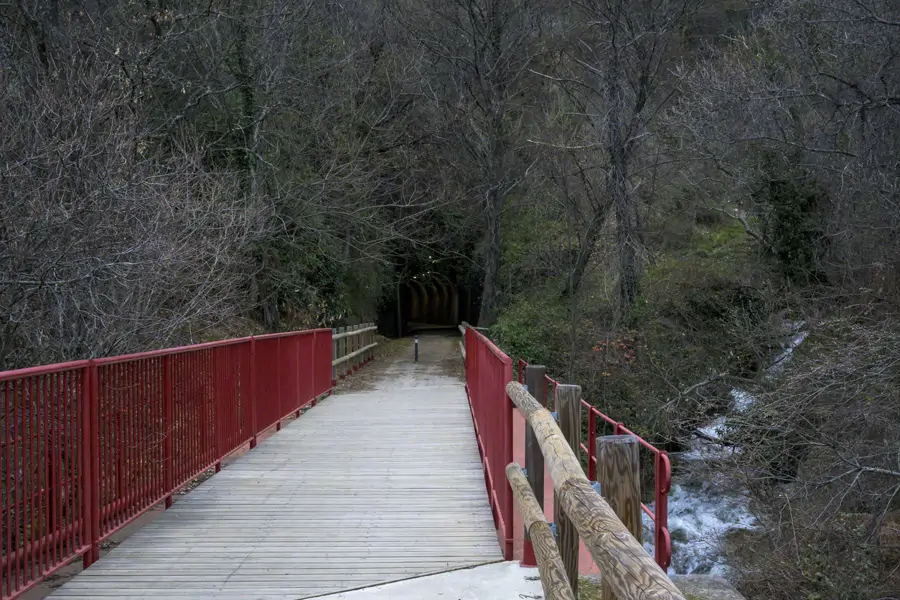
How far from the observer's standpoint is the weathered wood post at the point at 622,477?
3.20 meters

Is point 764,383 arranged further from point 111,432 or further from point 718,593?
point 111,432

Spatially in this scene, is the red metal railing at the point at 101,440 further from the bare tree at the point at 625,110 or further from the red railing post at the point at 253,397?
the bare tree at the point at 625,110

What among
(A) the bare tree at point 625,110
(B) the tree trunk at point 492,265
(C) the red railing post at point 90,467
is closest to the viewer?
(C) the red railing post at point 90,467

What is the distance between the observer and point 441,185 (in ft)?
90.8

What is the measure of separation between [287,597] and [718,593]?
2589 mm

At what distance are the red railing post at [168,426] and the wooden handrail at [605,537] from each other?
13.5 feet

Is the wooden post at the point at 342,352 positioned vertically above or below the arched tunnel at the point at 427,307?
below

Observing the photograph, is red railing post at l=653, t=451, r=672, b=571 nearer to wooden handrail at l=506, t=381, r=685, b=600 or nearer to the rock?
wooden handrail at l=506, t=381, r=685, b=600

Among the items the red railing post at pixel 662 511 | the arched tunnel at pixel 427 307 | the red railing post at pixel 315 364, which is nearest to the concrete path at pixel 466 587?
the red railing post at pixel 662 511

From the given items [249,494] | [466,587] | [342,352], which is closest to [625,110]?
[342,352]

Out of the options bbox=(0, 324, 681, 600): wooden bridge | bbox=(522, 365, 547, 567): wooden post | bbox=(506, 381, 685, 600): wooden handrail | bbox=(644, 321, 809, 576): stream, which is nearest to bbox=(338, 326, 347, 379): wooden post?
bbox=(644, 321, 809, 576): stream

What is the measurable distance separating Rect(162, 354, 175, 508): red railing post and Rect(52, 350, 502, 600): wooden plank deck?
0.94 ft

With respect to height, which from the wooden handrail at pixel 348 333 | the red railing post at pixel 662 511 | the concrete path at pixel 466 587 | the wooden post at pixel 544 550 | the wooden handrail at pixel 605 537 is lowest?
the concrete path at pixel 466 587

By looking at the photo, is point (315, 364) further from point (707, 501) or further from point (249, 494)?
point (249, 494)
